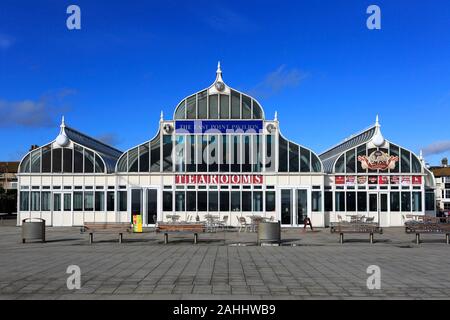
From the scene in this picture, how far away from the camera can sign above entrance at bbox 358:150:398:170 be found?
33.0 meters

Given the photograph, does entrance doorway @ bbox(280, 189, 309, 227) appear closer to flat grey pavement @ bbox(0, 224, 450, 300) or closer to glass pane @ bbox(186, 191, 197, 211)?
glass pane @ bbox(186, 191, 197, 211)

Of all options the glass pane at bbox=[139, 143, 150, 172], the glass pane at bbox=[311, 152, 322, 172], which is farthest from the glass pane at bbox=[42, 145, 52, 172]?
the glass pane at bbox=[311, 152, 322, 172]

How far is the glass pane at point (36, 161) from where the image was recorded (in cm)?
3319

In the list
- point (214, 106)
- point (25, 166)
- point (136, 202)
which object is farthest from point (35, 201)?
point (214, 106)

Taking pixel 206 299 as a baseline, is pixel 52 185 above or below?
above

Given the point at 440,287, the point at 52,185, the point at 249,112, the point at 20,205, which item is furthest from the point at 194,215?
the point at 440,287

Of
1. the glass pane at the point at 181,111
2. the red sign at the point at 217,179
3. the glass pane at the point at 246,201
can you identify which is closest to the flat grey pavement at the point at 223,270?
the glass pane at the point at 246,201

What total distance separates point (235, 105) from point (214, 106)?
132 cm

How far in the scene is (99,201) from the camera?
32.8 metres

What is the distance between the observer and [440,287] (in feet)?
35.0

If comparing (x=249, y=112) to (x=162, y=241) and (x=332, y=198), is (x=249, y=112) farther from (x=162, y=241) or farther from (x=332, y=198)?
(x=162, y=241)

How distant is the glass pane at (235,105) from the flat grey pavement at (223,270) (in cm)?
1263

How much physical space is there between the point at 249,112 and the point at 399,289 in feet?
75.0
